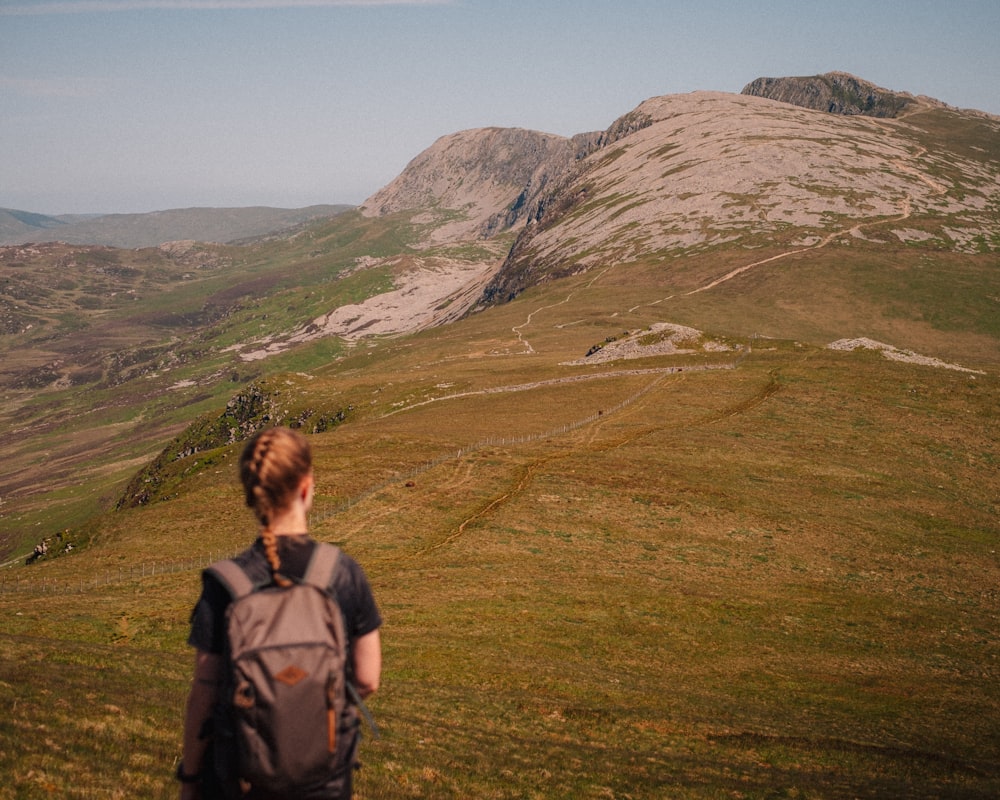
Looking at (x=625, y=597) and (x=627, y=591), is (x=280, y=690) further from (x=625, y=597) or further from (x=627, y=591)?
(x=627, y=591)

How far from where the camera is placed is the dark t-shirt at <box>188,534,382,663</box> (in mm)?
7527

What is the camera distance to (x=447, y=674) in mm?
30094

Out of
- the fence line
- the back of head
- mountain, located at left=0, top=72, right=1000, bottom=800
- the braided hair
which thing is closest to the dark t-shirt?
the braided hair

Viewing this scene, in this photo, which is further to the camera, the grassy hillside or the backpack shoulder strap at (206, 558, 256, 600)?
the grassy hillside

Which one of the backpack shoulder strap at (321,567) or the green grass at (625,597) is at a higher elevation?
the backpack shoulder strap at (321,567)

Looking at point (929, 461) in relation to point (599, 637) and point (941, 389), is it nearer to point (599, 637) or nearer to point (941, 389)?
point (941, 389)

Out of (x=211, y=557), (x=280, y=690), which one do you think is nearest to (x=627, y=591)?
(x=211, y=557)

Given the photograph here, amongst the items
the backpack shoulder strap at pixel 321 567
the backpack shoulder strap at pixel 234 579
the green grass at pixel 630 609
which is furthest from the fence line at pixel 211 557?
the backpack shoulder strap at pixel 321 567

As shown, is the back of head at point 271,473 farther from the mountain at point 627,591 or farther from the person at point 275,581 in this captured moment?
the mountain at point 627,591

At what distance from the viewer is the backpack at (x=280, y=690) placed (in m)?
7.25

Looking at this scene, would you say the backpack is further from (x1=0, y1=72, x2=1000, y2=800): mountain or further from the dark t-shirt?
(x1=0, y1=72, x2=1000, y2=800): mountain

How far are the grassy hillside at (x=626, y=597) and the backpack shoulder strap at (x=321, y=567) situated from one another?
9.06 meters

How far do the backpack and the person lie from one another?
0.16 m

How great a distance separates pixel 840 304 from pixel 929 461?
123536 mm
